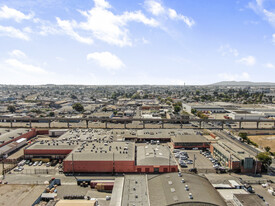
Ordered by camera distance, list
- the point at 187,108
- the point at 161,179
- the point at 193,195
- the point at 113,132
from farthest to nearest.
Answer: the point at 187,108 < the point at 113,132 < the point at 161,179 < the point at 193,195

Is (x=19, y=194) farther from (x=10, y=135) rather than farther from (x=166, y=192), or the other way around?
(x=10, y=135)

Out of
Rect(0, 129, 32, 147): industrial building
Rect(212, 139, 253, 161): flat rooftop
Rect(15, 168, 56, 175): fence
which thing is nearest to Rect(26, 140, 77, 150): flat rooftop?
Rect(15, 168, 56, 175): fence

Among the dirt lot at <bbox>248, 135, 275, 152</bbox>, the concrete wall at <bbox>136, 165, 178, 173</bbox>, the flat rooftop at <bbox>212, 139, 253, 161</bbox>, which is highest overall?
the flat rooftop at <bbox>212, 139, 253, 161</bbox>

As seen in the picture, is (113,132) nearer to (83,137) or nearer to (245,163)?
(83,137)

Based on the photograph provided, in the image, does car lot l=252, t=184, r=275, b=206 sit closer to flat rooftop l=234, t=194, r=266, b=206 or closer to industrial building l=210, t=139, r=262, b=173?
flat rooftop l=234, t=194, r=266, b=206

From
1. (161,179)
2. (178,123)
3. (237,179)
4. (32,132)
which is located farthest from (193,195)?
(178,123)

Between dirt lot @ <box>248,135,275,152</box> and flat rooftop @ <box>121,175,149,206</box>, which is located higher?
flat rooftop @ <box>121,175,149,206</box>
